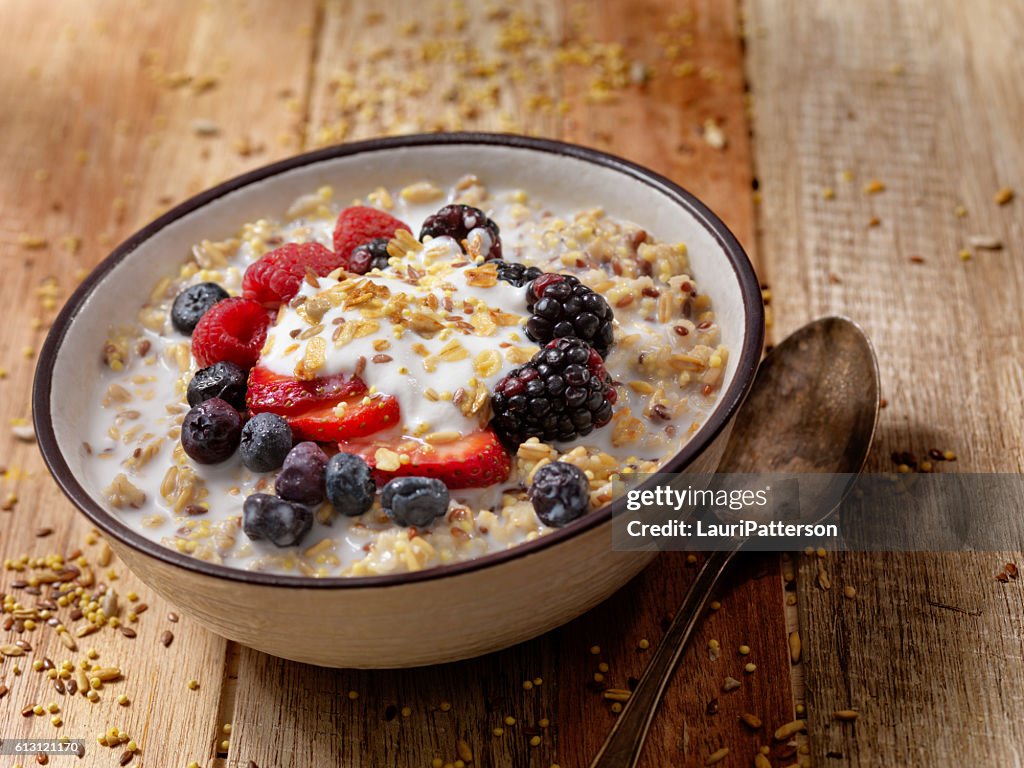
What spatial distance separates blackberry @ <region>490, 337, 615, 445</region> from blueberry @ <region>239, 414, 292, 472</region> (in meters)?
0.35

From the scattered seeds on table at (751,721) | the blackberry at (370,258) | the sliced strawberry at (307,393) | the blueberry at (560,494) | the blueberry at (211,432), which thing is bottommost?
the scattered seeds on table at (751,721)

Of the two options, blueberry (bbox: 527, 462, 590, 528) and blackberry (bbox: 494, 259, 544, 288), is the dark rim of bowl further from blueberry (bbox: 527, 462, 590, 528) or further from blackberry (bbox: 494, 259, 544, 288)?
blackberry (bbox: 494, 259, 544, 288)

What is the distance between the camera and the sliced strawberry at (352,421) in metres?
1.83

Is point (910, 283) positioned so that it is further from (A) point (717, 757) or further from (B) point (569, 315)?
(A) point (717, 757)

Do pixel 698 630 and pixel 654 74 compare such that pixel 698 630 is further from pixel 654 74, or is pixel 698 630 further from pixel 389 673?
pixel 654 74

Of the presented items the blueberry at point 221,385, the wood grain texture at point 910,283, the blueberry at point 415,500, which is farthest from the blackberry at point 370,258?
the wood grain texture at point 910,283

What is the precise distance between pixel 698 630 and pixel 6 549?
1.39 m

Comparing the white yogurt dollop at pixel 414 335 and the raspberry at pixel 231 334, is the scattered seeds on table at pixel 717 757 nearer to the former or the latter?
the white yogurt dollop at pixel 414 335

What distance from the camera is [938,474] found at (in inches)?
87.1

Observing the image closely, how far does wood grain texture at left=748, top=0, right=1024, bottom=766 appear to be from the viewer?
6.11ft

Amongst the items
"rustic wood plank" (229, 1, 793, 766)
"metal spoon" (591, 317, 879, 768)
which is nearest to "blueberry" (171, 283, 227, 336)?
"rustic wood plank" (229, 1, 793, 766)

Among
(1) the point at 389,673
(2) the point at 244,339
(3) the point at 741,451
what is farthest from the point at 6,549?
(3) the point at 741,451

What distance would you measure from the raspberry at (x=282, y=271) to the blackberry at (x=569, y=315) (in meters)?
0.48

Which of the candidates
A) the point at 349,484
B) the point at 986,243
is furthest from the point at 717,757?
the point at 986,243
